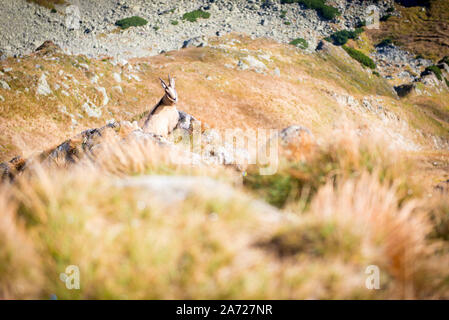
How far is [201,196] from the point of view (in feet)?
10.2

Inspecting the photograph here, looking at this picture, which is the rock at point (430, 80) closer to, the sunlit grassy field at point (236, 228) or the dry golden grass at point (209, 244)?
the sunlit grassy field at point (236, 228)

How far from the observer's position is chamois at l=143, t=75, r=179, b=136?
381 inches

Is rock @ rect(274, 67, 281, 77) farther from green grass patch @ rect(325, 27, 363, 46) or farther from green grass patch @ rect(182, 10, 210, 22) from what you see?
green grass patch @ rect(182, 10, 210, 22)

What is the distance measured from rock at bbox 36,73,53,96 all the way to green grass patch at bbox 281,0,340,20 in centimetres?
9193

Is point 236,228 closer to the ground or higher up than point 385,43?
closer to the ground

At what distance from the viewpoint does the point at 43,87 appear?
61.5ft

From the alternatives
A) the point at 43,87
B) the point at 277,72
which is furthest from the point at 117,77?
the point at 277,72

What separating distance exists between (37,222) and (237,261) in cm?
218

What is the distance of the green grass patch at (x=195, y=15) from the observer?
78.9 metres

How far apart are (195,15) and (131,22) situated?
19744 mm

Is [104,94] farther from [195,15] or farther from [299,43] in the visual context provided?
[195,15]

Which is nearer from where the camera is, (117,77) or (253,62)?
(117,77)
